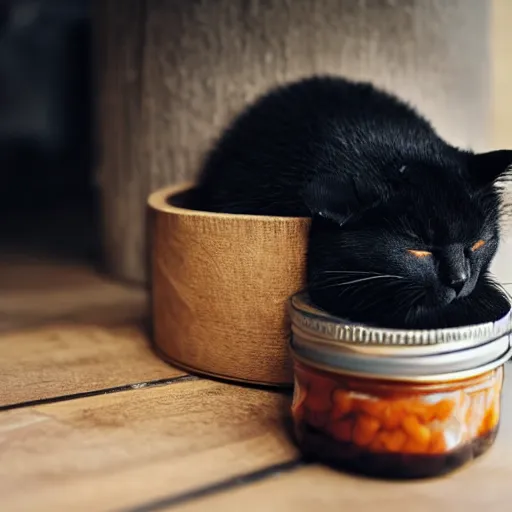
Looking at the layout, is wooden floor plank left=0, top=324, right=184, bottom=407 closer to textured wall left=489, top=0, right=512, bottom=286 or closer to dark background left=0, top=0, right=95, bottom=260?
textured wall left=489, top=0, right=512, bottom=286

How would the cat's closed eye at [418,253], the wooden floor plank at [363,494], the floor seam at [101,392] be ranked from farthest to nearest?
the floor seam at [101,392] < the cat's closed eye at [418,253] < the wooden floor plank at [363,494]

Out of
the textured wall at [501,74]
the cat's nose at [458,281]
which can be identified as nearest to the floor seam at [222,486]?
the cat's nose at [458,281]

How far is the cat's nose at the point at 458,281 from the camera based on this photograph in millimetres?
750

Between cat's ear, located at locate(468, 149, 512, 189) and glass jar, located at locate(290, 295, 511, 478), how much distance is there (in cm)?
19

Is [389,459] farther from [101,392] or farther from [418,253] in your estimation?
[101,392]

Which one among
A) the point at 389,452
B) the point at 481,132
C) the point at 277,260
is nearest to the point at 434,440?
the point at 389,452

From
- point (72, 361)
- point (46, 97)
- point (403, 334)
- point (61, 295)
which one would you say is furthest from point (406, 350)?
point (46, 97)

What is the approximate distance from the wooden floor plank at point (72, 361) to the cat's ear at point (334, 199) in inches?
13.1

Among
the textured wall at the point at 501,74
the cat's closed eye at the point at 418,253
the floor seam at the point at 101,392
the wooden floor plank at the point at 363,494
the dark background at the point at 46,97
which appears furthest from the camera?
the dark background at the point at 46,97

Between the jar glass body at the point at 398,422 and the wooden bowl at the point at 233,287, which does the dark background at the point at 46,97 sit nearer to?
the wooden bowl at the point at 233,287

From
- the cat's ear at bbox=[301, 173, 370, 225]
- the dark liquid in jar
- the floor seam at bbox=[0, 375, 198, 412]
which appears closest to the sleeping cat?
the cat's ear at bbox=[301, 173, 370, 225]

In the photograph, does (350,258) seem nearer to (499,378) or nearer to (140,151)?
(499,378)

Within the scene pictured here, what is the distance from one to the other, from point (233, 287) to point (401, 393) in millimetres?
297

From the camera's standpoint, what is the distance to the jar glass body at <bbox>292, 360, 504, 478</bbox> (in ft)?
2.24
